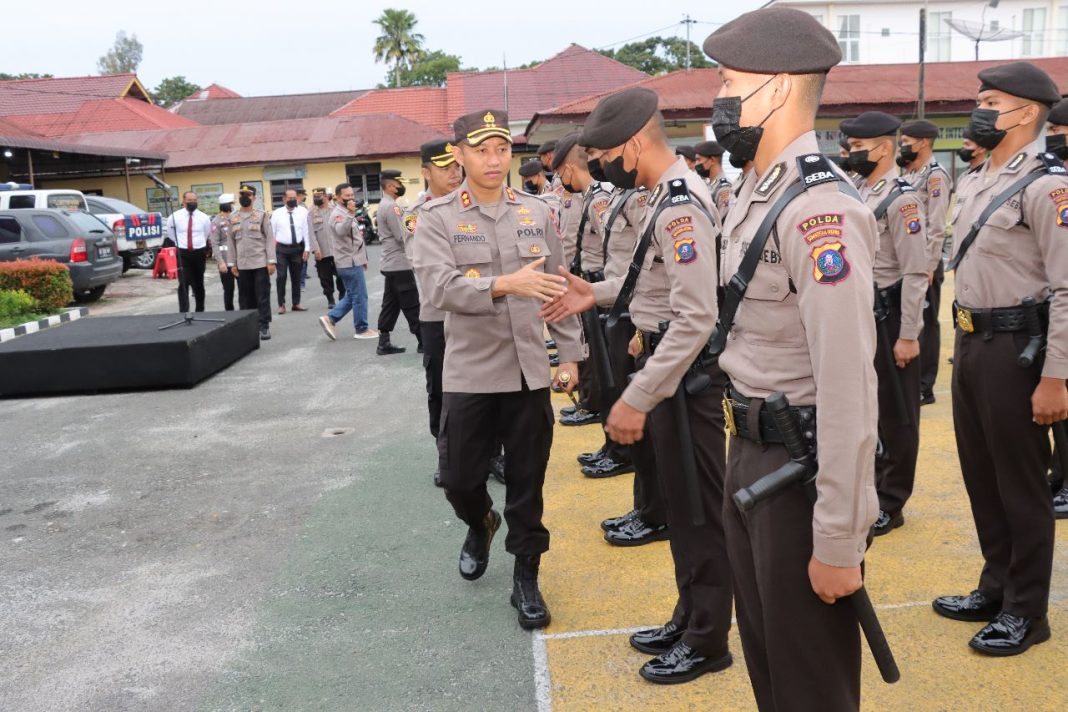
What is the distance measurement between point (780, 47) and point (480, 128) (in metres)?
1.84

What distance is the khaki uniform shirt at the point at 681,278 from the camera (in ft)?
8.59

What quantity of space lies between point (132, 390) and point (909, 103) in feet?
74.6

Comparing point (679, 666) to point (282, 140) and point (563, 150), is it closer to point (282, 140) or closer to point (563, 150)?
point (563, 150)

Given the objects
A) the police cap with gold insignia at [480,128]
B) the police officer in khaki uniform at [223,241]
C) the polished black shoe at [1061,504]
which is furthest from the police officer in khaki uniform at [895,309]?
the police officer in khaki uniform at [223,241]

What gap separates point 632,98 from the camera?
3.37 metres

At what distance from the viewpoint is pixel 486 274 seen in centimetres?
371

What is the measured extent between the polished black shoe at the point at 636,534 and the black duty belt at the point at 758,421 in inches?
93.4

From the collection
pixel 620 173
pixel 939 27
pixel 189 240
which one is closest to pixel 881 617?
pixel 620 173

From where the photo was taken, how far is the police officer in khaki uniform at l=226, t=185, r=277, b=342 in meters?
11.7

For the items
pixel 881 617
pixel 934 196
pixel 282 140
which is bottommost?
pixel 881 617

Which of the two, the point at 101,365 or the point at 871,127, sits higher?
the point at 871,127

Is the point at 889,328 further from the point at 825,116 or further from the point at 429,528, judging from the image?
the point at 825,116

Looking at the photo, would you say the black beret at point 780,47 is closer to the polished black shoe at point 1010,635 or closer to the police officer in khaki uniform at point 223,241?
the polished black shoe at point 1010,635

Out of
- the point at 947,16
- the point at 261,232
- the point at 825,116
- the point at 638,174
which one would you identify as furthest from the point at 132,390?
the point at 947,16
